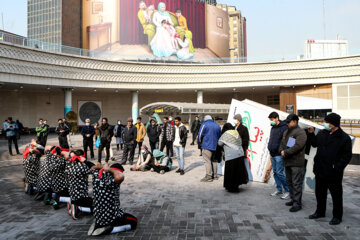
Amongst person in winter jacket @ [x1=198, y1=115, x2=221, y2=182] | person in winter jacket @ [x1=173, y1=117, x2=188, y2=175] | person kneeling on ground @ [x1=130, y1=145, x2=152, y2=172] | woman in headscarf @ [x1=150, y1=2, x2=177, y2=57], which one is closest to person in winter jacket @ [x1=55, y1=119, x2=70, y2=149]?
person kneeling on ground @ [x1=130, y1=145, x2=152, y2=172]

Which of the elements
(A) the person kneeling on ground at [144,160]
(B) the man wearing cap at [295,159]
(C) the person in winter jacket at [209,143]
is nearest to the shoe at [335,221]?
(B) the man wearing cap at [295,159]

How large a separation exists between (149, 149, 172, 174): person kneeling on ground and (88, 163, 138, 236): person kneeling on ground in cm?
440

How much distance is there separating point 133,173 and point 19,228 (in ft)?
14.6

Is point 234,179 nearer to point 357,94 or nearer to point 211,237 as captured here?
point 211,237

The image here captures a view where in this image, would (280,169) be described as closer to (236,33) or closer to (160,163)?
(160,163)

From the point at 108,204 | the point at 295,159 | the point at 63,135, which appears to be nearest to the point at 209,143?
the point at 295,159

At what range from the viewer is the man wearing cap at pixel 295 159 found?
16.0 ft

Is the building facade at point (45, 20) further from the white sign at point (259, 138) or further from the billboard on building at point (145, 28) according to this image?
the white sign at point (259, 138)

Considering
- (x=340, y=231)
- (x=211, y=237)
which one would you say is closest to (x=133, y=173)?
(x=211, y=237)

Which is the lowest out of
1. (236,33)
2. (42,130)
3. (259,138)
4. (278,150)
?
(278,150)

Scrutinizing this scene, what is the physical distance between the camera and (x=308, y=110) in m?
34.2

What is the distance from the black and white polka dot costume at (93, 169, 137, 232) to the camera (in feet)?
13.1

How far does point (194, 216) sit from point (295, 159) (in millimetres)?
2160

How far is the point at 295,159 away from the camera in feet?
16.2
